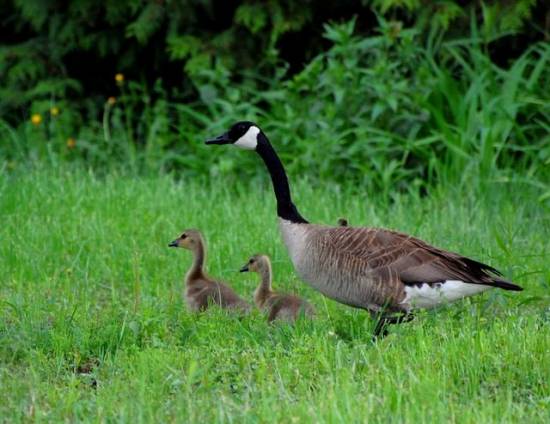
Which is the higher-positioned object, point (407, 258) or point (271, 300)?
point (407, 258)

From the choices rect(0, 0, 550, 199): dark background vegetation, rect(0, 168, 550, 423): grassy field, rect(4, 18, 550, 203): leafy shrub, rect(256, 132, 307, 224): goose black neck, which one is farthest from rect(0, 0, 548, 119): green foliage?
rect(256, 132, 307, 224): goose black neck

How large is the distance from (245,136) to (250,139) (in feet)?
0.13

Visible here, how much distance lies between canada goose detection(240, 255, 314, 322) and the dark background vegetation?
10.3 ft

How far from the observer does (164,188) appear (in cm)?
1096

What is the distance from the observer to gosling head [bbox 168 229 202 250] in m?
8.48

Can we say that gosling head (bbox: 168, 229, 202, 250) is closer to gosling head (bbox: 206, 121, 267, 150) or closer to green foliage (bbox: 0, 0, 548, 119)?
gosling head (bbox: 206, 121, 267, 150)

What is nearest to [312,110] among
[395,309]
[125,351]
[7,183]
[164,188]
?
[164,188]

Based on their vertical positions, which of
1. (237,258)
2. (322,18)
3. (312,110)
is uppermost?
(322,18)

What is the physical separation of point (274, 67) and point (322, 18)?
74cm

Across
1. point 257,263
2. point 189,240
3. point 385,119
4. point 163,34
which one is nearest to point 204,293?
point 257,263

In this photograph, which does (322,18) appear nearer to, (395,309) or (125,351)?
(395,309)

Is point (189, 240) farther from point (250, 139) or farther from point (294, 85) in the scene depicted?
point (294, 85)

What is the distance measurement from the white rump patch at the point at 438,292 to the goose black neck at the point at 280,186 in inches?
38.2

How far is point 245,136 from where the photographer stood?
8328 millimetres
